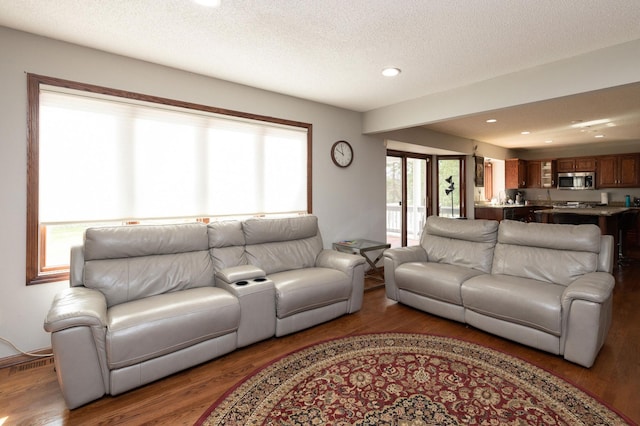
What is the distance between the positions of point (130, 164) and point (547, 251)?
390 cm

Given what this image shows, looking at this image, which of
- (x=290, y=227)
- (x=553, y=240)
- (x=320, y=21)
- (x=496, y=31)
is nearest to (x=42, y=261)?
(x=290, y=227)

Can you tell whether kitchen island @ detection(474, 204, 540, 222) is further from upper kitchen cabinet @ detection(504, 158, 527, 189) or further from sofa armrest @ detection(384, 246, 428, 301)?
sofa armrest @ detection(384, 246, 428, 301)

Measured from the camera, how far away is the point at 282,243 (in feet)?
11.8

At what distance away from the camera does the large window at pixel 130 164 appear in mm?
2586

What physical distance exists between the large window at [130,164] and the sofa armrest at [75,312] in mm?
701

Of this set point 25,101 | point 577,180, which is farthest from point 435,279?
point 577,180

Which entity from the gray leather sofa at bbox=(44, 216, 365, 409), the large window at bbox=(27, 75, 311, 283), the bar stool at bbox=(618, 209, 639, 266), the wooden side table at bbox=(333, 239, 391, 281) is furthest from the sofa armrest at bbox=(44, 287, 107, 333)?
the bar stool at bbox=(618, 209, 639, 266)

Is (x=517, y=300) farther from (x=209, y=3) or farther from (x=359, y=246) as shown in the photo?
(x=209, y=3)

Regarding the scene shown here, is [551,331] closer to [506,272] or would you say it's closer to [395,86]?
[506,272]

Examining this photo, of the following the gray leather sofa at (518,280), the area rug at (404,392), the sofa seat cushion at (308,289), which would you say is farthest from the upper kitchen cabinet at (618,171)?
the sofa seat cushion at (308,289)

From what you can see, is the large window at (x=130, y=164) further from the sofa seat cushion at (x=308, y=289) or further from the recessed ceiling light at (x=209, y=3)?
the recessed ceiling light at (x=209, y=3)

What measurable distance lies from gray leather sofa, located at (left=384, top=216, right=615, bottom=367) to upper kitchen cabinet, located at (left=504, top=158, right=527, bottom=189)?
17.9 ft

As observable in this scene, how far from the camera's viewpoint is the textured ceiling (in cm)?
210

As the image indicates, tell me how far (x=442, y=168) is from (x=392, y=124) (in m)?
3.05
